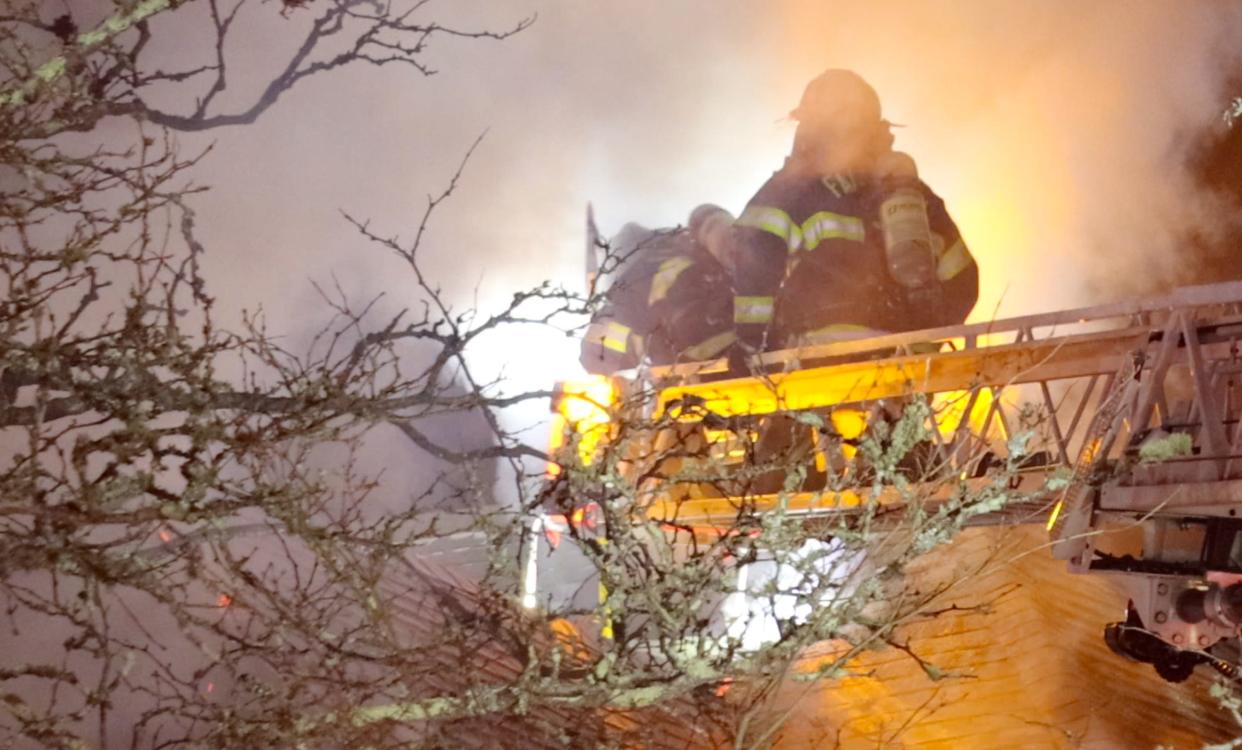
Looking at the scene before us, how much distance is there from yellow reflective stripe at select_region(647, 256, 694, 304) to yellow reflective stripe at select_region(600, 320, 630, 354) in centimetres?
59

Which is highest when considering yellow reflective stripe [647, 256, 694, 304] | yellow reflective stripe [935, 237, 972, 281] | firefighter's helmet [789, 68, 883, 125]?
firefighter's helmet [789, 68, 883, 125]

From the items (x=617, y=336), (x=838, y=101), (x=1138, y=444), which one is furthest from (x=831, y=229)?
(x=1138, y=444)

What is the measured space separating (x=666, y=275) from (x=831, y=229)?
3507 mm

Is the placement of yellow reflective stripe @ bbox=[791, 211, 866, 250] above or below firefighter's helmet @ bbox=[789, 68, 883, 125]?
below

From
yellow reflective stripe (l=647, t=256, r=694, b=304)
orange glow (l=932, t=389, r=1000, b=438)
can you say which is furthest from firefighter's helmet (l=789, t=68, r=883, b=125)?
orange glow (l=932, t=389, r=1000, b=438)

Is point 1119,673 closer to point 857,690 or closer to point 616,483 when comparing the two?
point 857,690

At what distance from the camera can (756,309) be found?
9445 millimetres

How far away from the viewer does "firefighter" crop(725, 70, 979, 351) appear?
9.36 metres

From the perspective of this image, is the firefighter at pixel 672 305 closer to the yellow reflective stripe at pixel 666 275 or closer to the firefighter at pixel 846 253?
the yellow reflective stripe at pixel 666 275

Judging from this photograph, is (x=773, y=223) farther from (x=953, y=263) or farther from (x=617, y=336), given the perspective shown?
(x=617, y=336)

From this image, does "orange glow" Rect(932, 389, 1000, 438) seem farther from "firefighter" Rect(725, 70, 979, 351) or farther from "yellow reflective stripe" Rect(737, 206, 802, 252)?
"yellow reflective stripe" Rect(737, 206, 802, 252)

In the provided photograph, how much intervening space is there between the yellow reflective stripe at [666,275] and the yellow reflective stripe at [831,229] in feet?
10.0

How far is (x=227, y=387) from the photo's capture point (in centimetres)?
365

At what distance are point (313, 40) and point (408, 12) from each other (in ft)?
1.72
